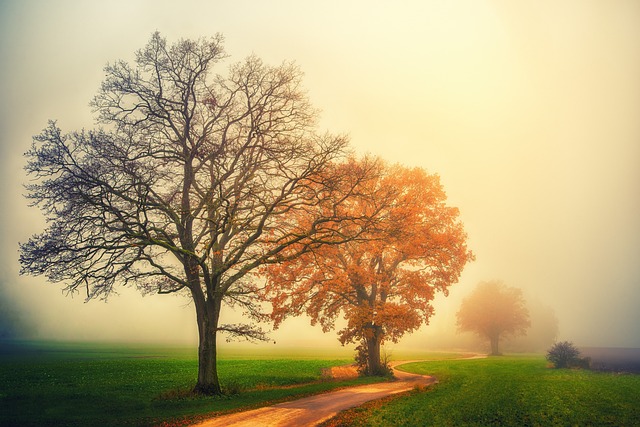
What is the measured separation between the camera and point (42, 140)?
1778 cm

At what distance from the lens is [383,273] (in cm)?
2891

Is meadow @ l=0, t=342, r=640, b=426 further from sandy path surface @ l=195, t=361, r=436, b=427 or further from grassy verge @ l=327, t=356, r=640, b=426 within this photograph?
sandy path surface @ l=195, t=361, r=436, b=427

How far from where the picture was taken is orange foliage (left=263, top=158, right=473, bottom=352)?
26797 mm

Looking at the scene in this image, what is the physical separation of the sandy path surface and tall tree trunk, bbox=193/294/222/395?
4.75 meters

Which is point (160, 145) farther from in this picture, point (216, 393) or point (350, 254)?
point (350, 254)

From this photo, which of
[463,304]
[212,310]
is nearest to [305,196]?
[212,310]

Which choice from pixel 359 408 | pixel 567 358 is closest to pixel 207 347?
pixel 359 408

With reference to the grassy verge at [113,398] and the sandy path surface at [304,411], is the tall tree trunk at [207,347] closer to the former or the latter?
the grassy verge at [113,398]

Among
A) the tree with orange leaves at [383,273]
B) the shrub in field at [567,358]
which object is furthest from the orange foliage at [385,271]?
the shrub in field at [567,358]

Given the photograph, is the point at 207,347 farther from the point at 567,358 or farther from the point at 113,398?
the point at 567,358

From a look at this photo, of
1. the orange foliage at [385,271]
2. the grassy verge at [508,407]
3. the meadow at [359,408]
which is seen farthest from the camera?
the orange foliage at [385,271]

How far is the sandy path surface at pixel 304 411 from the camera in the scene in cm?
1331

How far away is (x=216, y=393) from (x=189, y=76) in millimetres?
18140

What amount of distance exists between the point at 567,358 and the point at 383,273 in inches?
980
